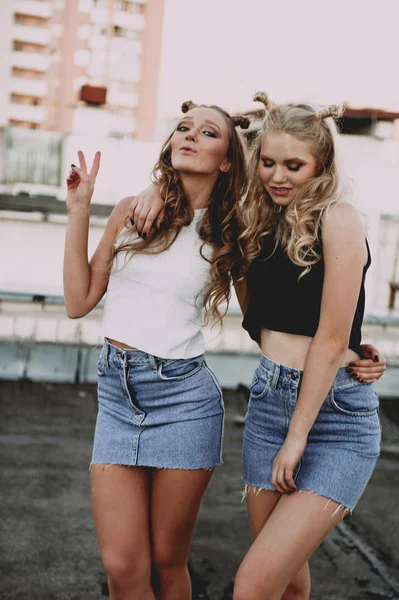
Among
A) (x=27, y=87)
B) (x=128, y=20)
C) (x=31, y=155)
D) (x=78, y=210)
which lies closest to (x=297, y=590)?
(x=78, y=210)

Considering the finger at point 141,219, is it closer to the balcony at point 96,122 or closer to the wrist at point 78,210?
the wrist at point 78,210

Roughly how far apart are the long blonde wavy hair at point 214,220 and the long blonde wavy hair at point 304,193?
8 cm

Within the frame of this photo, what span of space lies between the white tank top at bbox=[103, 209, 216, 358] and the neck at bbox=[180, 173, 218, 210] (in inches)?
6.6

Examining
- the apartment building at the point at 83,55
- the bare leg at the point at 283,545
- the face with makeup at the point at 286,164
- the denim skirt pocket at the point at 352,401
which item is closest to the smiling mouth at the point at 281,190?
the face with makeup at the point at 286,164

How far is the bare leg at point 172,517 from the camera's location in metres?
2.17

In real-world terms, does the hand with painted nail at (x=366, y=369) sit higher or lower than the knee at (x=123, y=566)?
higher

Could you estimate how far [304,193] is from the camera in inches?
80.9

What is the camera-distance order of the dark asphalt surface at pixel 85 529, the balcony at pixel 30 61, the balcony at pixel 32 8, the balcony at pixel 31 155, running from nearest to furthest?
the dark asphalt surface at pixel 85 529 → the balcony at pixel 31 155 → the balcony at pixel 32 8 → the balcony at pixel 30 61

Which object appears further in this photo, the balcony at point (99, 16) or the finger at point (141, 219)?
the balcony at point (99, 16)

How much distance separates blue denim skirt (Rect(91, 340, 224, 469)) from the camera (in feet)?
7.00

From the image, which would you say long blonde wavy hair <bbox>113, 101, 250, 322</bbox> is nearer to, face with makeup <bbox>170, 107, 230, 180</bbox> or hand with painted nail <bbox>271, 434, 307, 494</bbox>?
face with makeup <bbox>170, 107, 230, 180</bbox>

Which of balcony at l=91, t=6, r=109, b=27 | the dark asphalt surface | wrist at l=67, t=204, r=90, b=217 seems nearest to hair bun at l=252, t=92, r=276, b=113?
wrist at l=67, t=204, r=90, b=217

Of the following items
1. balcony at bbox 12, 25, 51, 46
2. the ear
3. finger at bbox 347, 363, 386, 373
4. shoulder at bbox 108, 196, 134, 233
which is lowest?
finger at bbox 347, 363, 386, 373

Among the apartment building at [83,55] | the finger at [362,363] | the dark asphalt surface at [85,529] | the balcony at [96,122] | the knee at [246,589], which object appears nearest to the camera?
the knee at [246,589]
